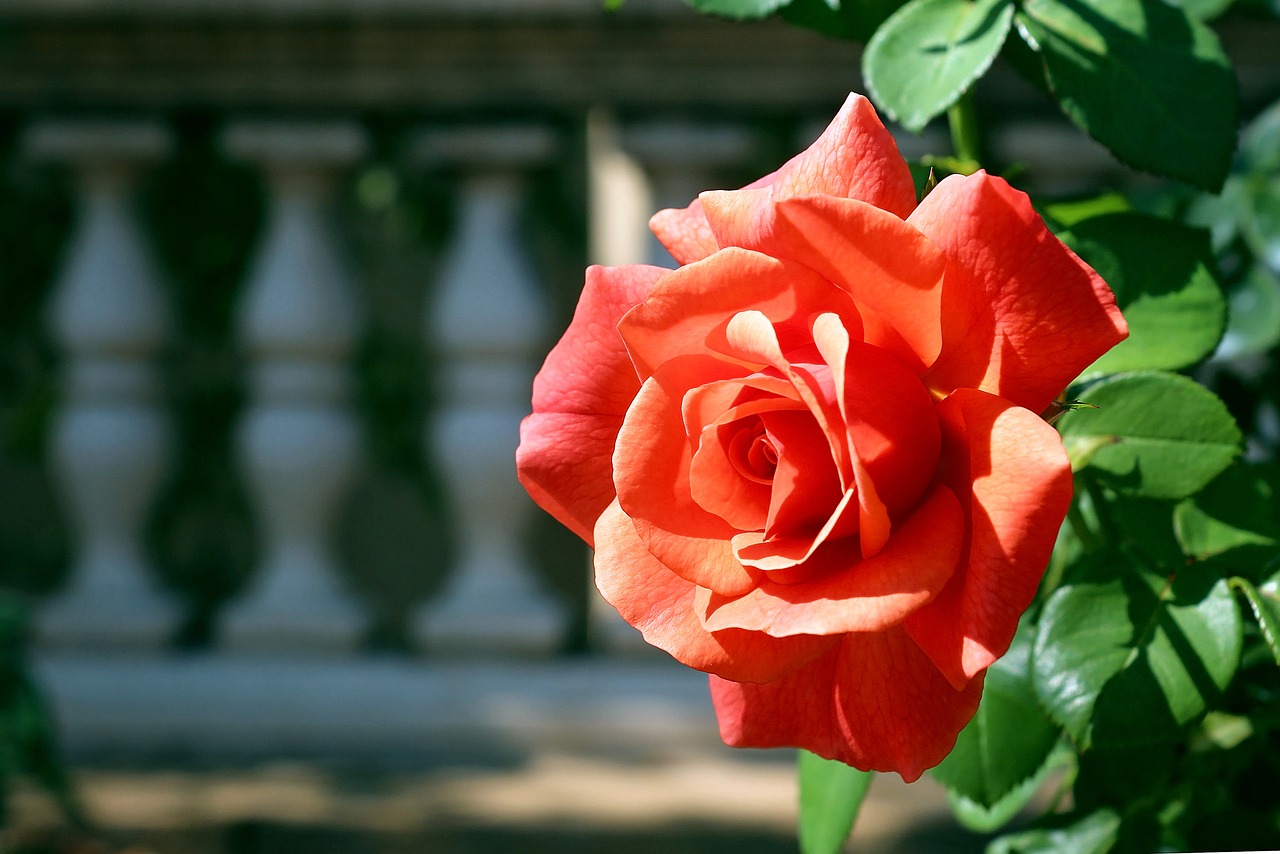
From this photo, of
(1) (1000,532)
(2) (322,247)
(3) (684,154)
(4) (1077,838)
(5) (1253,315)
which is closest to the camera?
(1) (1000,532)

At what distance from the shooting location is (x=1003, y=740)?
0.44 m

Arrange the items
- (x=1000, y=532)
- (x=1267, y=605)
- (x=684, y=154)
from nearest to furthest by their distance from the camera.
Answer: (x=1000, y=532) → (x=1267, y=605) → (x=684, y=154)

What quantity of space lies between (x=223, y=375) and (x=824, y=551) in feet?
7.03

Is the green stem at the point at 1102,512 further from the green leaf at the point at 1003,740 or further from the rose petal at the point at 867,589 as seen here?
the rose petal at the point at 867,589

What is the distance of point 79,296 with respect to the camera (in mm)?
1614

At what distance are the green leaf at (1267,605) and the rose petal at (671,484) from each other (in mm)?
175

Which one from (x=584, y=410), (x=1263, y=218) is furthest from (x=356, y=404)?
(x=584, y=410)

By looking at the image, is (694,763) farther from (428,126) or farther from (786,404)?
(786,404)

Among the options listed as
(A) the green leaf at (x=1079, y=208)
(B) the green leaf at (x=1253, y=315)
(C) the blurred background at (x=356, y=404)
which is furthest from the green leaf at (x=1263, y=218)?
(C) the blurred background at (x=356, y=404)

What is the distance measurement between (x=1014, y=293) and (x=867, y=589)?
79 millimetres

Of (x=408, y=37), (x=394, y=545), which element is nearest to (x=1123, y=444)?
(x=408, y=37)

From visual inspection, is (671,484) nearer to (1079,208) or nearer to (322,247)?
(1079,208)

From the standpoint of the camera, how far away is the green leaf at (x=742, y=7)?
397 millimetres

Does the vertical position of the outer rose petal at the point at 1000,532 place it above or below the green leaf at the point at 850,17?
below
